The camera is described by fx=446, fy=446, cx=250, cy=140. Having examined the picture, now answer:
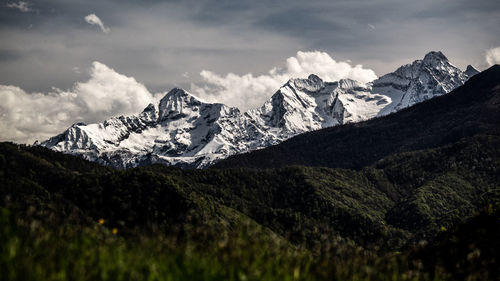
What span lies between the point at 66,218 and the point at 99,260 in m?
3.31

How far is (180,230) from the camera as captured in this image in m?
9.23

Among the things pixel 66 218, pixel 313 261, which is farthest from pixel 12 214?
pixel 313 261

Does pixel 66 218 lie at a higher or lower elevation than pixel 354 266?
higher

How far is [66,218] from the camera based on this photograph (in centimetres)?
1014

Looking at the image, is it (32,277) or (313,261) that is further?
(313,261)

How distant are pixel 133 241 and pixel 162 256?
4.86ft

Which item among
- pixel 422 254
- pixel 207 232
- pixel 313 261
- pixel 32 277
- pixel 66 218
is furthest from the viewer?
pixel 422 254

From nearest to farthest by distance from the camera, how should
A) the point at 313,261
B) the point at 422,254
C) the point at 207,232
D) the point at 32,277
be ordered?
the point at 32,277, the point at 313,261, the point at 207,232, the point at 422,254

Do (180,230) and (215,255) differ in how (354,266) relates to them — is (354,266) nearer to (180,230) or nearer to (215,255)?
(215,255)

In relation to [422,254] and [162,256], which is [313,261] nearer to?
[162,256]

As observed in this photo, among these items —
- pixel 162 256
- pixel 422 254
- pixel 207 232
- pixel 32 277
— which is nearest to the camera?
pixel 32 277

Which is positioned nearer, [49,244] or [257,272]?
[257,272]

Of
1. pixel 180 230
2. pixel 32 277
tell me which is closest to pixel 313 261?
pixel 180 230

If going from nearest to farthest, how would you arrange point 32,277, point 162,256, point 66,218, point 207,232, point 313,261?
point 32,277, point 162,256, point 313,261, point 207,232, point 66,218
